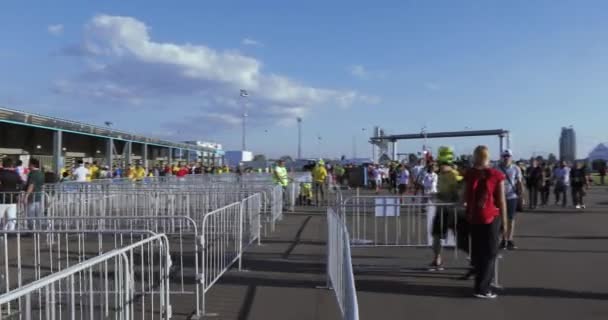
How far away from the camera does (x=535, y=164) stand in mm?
20062

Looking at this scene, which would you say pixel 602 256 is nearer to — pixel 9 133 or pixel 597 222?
pixel 597 222

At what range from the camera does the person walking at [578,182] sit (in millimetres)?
19547

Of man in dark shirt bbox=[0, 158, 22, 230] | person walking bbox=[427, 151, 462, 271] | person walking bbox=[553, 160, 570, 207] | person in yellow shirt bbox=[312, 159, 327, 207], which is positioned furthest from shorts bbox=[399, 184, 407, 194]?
man in dark shirt bbox=[0, 158, 22, 230]

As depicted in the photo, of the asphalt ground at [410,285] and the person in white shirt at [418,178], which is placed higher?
the person in white shirt at [418,178]

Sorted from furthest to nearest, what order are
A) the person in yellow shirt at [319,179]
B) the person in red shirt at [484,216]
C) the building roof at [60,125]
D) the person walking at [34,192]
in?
the building roof at [60,125] < the person in yellow shirt at [319,179] < the person walking at [34,192] < the person in red shirt at [484,216]

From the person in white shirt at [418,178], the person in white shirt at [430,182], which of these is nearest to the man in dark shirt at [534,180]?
the person in white shirt at [418,178]

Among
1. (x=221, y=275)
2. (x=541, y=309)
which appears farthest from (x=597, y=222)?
(x=221, y=275)

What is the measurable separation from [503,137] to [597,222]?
33.4m

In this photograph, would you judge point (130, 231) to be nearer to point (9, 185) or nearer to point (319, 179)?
point (9, 185)

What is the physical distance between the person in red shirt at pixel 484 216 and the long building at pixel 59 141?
25.9 meters

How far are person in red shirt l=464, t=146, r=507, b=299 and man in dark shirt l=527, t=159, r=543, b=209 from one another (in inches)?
554

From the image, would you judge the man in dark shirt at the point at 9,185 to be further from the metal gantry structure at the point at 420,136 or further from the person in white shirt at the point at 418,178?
the metal gantry structure at the point at 420,136

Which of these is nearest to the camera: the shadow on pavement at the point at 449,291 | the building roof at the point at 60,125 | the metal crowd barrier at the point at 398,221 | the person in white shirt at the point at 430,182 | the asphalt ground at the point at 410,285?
the asphalt ground at the point at 410,285

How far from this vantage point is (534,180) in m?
19.9
